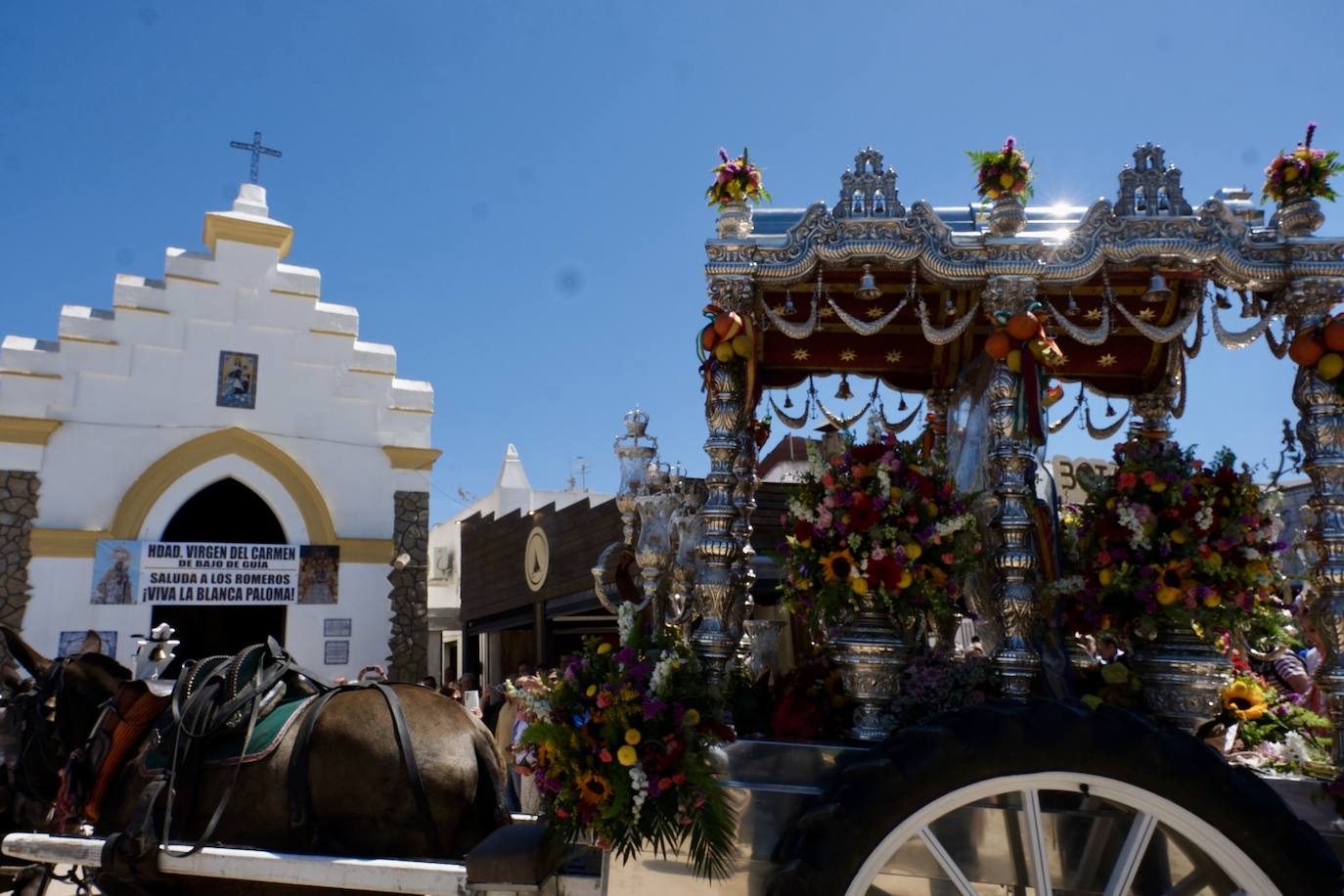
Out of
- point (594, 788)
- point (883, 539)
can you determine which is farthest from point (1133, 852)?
point (594, 788)

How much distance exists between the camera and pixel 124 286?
15141 millimetres

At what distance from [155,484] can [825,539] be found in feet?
45.5

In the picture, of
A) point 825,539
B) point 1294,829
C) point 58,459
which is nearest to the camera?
point 1294,829

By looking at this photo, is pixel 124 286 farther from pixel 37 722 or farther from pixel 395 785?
pixel 395 785

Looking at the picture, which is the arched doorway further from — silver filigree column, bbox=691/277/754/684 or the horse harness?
silver filigree column, bbox=691/277/754/684

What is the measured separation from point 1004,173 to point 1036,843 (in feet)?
9.54

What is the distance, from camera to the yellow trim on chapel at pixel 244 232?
1596cm

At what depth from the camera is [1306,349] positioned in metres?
4.06

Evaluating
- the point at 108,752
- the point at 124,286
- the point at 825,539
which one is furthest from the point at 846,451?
the point at 124,286

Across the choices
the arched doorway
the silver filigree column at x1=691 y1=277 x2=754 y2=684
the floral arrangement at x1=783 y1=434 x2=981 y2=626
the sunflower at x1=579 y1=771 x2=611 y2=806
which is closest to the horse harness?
the sunflower at x1=579 y1=771 x2=611 y2=806

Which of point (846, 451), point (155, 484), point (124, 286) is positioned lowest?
point (846, 451)

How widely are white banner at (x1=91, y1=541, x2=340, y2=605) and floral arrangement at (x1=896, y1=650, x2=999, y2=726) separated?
13214 mm

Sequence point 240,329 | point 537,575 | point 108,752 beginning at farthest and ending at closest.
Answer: point 537,575 < point 240,329 < point 108,752

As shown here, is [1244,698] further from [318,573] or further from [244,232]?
[244,232]
